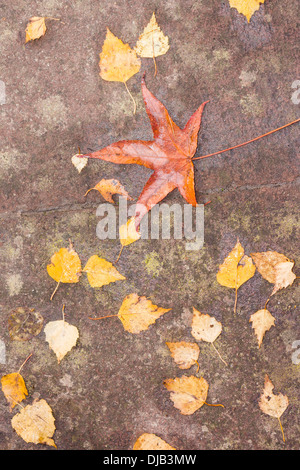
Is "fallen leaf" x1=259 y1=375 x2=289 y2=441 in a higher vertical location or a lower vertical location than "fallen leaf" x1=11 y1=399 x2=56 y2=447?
higher

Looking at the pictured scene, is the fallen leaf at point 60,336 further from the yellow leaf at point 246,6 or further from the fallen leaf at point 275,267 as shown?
the yellow leaf at point 246,6

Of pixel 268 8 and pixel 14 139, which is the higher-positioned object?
pixel 268 8

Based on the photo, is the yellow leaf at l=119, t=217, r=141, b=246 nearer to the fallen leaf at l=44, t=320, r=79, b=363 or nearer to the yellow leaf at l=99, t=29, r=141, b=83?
the fallen leaf at l=44, t=320, r=79, b=363

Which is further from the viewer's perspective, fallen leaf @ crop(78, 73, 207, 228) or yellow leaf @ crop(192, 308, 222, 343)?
yellow leaf @ crop(192, 308, 222, 343)

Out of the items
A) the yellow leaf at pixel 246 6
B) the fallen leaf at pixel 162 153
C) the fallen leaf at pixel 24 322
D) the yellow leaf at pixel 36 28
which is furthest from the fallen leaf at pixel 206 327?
the yellow leaf at pixel 36 28

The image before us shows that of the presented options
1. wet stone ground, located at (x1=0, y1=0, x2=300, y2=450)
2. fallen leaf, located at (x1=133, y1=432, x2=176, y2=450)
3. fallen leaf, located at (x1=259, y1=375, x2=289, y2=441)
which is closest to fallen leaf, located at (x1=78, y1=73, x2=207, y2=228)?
wet stone ground, located at (x1=0, y1=0, x2=300, y2=450)

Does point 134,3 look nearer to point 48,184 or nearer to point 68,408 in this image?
point 48,184

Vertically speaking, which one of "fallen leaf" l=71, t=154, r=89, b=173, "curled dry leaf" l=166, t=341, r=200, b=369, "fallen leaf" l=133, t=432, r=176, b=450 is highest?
"fallen leaf" l=71, t=154, r=89, b=173

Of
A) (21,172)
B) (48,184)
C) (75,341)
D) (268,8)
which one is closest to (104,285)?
(75,341)
